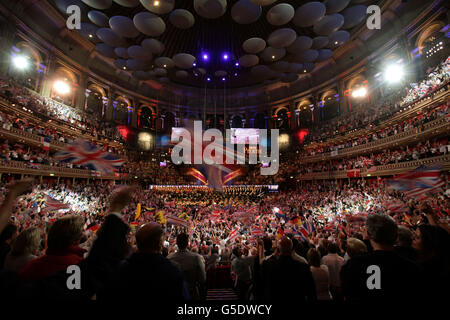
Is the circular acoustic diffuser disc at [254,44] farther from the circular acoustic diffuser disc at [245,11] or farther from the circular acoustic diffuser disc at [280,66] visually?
the circular acoustic diffuser disc at [280,66]

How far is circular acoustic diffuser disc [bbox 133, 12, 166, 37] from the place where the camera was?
55.8ft

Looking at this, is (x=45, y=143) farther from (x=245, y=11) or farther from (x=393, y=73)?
(x=393, y=73)

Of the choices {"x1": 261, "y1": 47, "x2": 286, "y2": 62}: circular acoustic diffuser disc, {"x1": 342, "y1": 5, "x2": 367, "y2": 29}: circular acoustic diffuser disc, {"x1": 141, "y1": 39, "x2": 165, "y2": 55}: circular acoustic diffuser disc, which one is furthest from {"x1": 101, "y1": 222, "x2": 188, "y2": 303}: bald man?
{"x1": 342, "y1": 5, "x2": 367, "y2": 29}: circular acoustic diffuser disc

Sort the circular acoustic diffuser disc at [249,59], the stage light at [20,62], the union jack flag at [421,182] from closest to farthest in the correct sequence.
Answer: the union jack flag at [421,182]
the stage light at [20,62]
the circular acoustic diffuser disc at [249,59]

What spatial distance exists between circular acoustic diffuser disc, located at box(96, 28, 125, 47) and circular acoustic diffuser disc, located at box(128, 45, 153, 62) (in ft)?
3.62

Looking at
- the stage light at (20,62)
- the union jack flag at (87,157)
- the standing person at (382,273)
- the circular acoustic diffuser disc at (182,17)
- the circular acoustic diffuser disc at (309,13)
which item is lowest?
the standing person at (382,273)

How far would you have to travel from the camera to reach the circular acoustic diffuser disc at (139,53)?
20777 mm

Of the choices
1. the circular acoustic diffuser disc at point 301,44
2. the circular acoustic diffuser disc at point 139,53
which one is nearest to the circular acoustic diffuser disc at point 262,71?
the circular acoustic diffuser disc at point 301,44

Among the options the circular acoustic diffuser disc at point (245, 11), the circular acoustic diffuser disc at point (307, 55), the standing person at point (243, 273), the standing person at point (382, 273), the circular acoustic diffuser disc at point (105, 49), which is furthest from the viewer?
the circular acoustic diffuser disc at point (105, 49)

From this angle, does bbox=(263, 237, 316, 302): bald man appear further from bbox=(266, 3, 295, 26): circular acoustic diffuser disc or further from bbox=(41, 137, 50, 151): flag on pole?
bbox=(41, 137, 50, 151): flag on pole

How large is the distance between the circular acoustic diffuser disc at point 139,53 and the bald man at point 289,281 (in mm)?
23376

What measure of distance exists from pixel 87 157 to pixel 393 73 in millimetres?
29341

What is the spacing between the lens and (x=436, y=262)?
248cm
